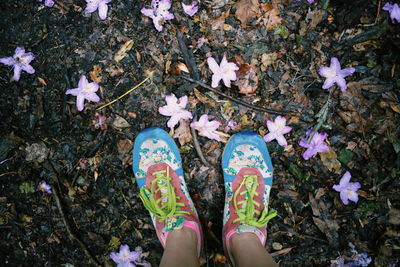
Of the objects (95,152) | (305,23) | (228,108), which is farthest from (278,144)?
(95,152)

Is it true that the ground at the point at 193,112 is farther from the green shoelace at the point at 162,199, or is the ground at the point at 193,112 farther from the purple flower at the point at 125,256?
the green shoelace at the point at 162,199

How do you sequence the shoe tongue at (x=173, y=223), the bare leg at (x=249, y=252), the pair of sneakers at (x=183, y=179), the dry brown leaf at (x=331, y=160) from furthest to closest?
the dry brown leaf at (x=331, y=160)
the pair of sneakers at (x=183, y=179)
the shoe tongue at (x=173, y=223)
the bare leg at (x=249, y=252)

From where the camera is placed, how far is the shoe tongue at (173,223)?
74.9 inches

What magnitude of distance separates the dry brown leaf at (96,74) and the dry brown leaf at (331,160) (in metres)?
1.79

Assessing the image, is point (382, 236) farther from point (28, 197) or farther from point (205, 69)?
point (28, 197)

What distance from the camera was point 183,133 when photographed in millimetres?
2176

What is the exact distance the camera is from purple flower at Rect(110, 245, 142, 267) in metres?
2.14

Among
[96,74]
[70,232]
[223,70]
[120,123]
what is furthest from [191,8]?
[70,232]

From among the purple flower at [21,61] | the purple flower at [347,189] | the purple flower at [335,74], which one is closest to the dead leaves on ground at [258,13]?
the purple flower at [335,74]

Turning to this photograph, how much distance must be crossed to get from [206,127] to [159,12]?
0.94 metres

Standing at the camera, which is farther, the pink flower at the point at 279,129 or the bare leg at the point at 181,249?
the pink flower at the point at 279,129

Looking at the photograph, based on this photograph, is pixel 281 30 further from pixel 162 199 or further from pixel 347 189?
pixel 162 199

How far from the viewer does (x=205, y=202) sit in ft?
7.25

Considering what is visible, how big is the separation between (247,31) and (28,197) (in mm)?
2127
